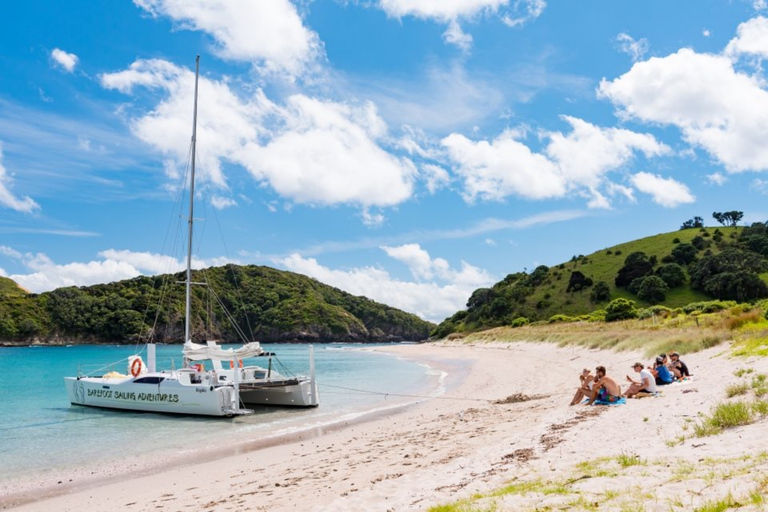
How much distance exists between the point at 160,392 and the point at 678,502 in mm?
21444

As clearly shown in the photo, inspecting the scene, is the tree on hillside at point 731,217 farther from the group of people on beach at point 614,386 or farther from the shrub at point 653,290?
the group of people on beach at point 614,386

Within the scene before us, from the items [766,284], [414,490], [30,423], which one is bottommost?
[30,423]

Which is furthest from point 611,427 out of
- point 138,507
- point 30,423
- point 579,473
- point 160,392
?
point 30,423

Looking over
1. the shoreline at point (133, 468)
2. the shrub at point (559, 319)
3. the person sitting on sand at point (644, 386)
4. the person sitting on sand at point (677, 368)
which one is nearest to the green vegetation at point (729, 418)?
the person sitting on sand at point (644, 386)

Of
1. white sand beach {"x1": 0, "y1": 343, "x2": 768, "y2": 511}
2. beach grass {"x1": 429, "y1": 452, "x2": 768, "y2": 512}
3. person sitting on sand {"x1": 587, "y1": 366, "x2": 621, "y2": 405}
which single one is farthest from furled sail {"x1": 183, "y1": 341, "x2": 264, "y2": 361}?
beach grass {"x1": 429, "y1": 452, "x2": 768, "y2": 512}

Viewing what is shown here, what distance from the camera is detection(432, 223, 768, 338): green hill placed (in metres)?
82.3

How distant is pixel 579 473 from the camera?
668cm

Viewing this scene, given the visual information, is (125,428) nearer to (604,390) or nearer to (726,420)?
(604,390)

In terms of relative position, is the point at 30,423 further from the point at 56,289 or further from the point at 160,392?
the point at 56,289

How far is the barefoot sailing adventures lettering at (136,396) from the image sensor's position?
2198 centimetres

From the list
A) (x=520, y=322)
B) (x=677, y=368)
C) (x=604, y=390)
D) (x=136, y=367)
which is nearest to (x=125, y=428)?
(x=136, y=367)

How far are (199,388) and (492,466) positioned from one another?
15.9 metres

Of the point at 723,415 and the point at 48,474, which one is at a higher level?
the point at 723,415

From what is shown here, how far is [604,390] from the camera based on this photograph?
1355cm
